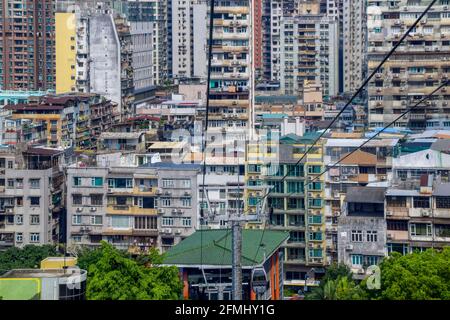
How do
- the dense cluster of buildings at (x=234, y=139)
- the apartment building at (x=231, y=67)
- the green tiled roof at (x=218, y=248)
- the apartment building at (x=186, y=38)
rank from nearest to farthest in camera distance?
the green tiled roof at (x=218, y=248), the dense cluster of buildings at (x=234, y=139), the apartment building at (x=231, y=67), the apartment building at (x=186, y=38)

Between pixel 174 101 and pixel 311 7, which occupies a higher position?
pixel 311 7

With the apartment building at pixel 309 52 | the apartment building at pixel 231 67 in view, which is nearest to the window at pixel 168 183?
the apartment building at pixel 231 67

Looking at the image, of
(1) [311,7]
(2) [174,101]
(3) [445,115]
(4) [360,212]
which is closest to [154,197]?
(4) [360,212]

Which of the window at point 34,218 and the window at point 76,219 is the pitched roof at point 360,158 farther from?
the window at point 34,218

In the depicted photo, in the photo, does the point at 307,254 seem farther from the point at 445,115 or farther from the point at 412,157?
the point at 445,115

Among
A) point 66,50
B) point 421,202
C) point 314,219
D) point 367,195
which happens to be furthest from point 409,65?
point 66,50

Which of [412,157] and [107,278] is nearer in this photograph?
[107,278]
